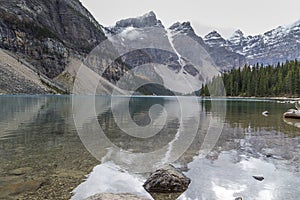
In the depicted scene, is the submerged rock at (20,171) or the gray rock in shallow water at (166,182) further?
the submerged rock at (20,171)

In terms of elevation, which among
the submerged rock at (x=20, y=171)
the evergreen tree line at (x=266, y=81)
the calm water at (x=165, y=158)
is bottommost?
the calm water at (x=165, y=158)

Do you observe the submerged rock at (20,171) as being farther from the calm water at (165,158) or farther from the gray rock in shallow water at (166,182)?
the gray rock in shallow water at (166,182)

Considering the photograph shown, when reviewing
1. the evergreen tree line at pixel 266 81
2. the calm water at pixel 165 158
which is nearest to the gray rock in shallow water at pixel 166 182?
the calm water at pixel 165 158

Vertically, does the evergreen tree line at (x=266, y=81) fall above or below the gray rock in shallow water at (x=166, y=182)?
above

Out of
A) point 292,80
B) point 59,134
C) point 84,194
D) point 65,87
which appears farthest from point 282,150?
point 65,87

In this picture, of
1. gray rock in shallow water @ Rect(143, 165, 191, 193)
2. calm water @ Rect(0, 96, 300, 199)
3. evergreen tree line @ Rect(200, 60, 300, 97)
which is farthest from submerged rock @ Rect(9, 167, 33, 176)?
evergreen tree line @ Rect(200, 60, 300, 97)

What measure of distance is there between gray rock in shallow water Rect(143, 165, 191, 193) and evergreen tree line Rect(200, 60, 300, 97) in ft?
458

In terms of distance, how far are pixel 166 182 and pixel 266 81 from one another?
154 metres

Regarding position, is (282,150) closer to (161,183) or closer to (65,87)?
(161,183)

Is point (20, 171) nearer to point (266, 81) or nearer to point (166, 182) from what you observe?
point (166, 182)

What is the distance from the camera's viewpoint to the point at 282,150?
1747 centimetres

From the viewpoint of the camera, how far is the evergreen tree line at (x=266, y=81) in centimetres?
13462

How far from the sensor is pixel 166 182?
10.8m

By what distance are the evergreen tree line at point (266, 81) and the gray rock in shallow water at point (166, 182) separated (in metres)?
140
